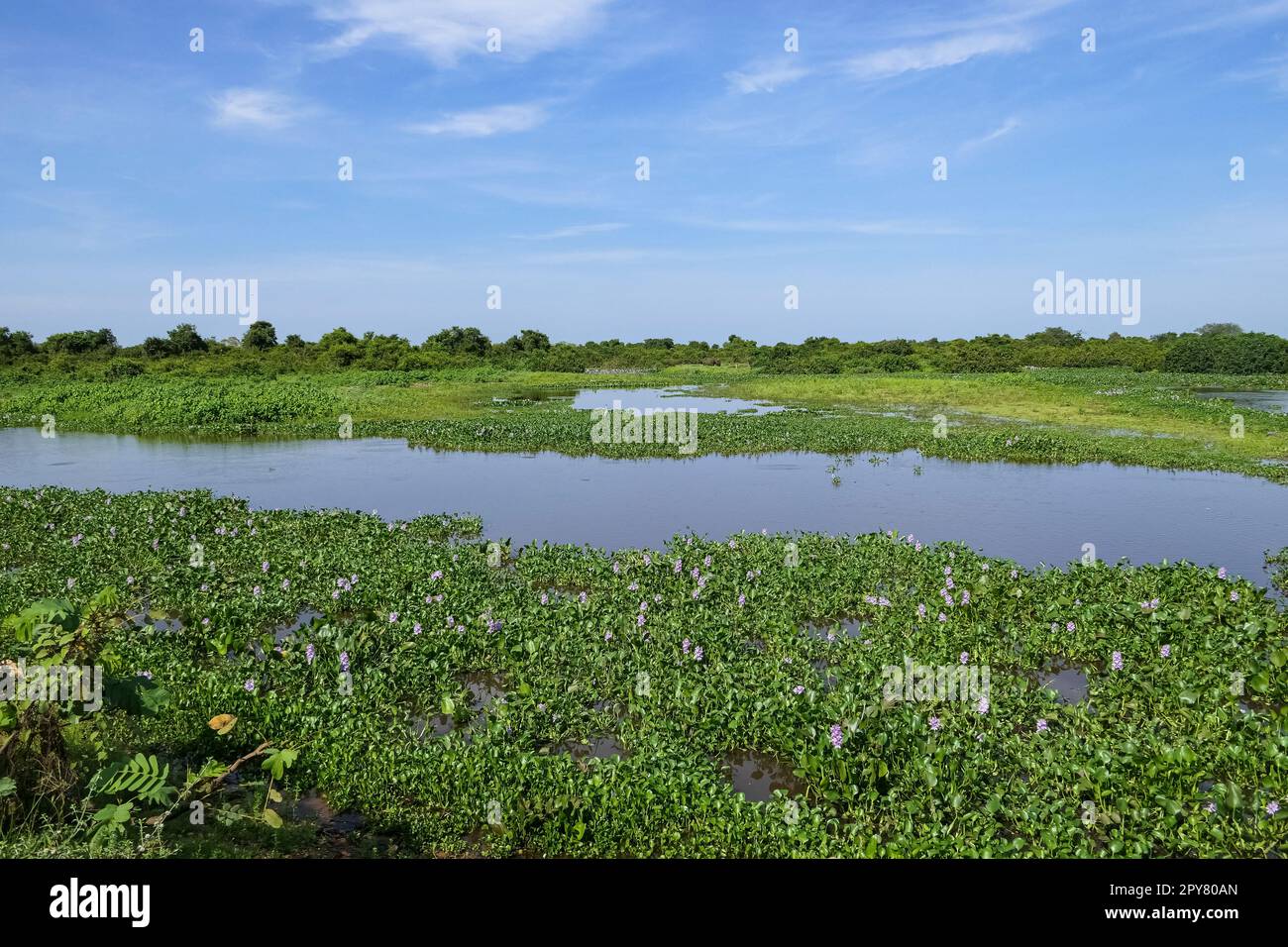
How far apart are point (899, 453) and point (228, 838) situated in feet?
75.6

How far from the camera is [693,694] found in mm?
8055

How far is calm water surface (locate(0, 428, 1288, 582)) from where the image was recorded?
50.2ft

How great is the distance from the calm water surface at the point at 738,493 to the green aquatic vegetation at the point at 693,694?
2.92 meters

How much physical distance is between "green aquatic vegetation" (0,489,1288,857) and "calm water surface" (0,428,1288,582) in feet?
9.59

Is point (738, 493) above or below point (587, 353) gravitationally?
below

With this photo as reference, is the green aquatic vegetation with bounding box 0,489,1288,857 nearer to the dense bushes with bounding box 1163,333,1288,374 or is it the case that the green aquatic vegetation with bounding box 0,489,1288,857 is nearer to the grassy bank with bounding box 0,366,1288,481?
the grassy bank with bounding box 0,366,1288,481

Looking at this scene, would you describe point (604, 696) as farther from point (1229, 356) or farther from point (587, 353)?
point (587, 353)

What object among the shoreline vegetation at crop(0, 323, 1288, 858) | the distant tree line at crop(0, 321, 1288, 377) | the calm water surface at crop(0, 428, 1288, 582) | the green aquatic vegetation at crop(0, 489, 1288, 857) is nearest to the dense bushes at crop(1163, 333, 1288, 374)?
the distant tree line at crop(0, 321, 1288, 377)

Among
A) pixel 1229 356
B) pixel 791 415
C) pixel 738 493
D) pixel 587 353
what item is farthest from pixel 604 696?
pixel 587 353

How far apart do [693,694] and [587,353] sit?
83.7 meters
